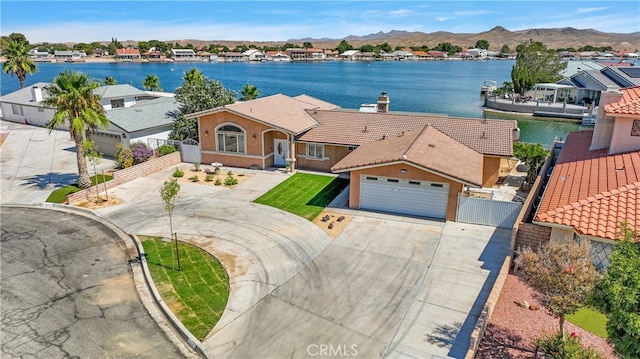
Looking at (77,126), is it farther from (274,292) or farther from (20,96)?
(20,96)

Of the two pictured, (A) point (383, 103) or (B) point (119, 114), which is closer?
(B) point (119, 114)

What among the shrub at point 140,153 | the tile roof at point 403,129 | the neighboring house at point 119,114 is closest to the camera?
the tile roof at point 403,129

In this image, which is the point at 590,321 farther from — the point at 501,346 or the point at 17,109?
the point at 17,109

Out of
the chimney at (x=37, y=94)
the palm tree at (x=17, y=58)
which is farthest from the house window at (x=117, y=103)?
the palm tree at (x=17, y=58)

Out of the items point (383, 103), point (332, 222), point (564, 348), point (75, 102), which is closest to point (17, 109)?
point (75, 102)

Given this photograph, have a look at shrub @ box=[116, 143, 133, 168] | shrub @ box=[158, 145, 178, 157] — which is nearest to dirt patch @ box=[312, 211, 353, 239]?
shrub @ box=[158, 145, 178, 157]

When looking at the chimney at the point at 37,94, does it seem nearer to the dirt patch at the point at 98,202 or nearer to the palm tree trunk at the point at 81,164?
the palm tree trunk at the point at 81,164
